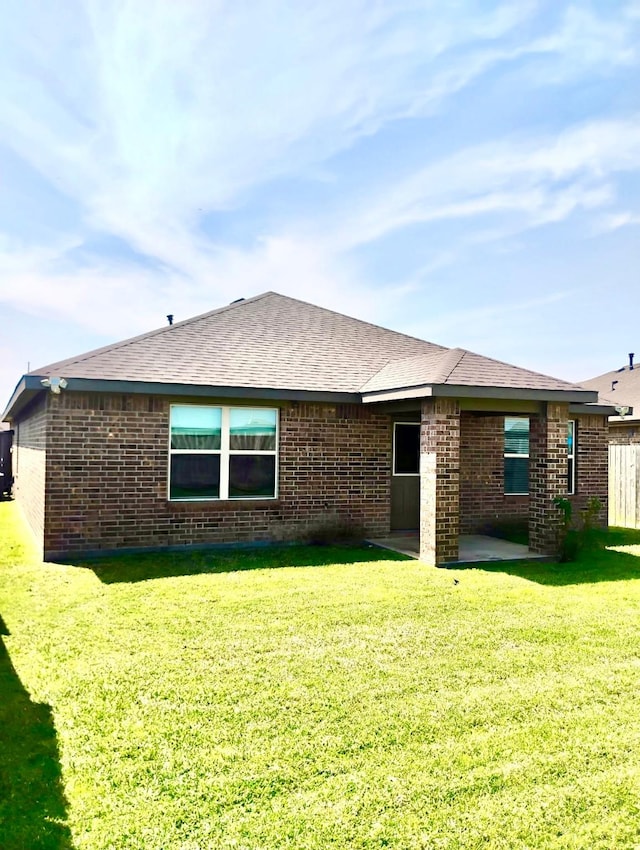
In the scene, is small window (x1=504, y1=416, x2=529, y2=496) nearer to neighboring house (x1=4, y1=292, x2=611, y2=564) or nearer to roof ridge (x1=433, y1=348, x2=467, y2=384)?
neighboring house (x1=4, y1=292, x2=611, y2=564)

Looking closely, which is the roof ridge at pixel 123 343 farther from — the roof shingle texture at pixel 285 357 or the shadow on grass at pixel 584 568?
the shadow on grass at pixel 584 568

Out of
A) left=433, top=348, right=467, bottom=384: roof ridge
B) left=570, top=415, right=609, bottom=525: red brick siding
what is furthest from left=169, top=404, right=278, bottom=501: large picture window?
left=570, top=415, right=609, bottom=525: red brick siding

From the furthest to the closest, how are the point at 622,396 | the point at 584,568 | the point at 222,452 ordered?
the point at 622,396
the point at 222,452
the point at 584,568

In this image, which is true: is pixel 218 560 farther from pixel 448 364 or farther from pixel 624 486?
pixel 624 486

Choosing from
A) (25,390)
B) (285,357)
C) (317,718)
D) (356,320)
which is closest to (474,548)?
(285,357)

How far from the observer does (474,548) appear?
35.3ft

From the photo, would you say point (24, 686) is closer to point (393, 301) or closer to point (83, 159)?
point (83, 159)

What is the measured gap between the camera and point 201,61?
10.0 m

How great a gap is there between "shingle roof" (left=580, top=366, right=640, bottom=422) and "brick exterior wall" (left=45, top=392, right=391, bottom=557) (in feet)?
38.4

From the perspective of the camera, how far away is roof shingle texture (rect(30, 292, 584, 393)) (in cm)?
985

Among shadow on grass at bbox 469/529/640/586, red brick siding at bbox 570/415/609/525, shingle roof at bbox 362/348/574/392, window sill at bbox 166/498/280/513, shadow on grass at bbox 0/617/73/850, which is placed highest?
shingle roof at bbox 362/348/574/392

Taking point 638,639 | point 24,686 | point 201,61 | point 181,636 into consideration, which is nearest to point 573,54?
point 201,61

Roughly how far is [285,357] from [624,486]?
1026 centimetres

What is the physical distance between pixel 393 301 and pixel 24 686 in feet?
57.2
